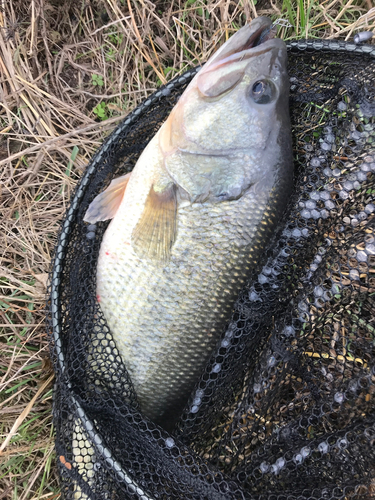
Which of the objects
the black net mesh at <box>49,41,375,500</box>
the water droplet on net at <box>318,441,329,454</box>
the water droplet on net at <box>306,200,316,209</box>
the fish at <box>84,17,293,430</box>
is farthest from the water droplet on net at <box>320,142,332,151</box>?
the water droplet on net at <box>318,441,329,454</box>

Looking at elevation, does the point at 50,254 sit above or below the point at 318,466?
above

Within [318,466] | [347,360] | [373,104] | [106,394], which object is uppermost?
[373,104]

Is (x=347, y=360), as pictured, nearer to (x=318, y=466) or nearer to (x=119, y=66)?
(x=318, y=466)

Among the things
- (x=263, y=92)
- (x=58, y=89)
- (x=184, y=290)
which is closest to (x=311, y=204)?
(x=263, y=92)

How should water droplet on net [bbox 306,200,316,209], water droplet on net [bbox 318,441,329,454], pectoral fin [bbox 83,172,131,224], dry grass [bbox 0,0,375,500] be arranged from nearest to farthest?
1. water droplet on net [bbox 318,441,329,454]
2. water droplet on net [bbox 306,200,316,209]
3. pectoral fin [bbox 83,172,131,224]
4. dry grass [bbox 0,0,375,500]

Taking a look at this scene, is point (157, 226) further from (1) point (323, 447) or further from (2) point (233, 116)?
(1) point (323, 447)

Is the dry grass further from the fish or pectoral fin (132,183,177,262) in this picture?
pectoral fin (132,183,177,262)

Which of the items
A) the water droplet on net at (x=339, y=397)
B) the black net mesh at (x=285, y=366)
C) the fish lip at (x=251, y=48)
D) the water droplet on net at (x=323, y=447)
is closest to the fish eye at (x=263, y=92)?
the fish lip at (x=251, y=48)

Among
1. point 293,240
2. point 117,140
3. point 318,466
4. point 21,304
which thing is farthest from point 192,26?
point 318,466
